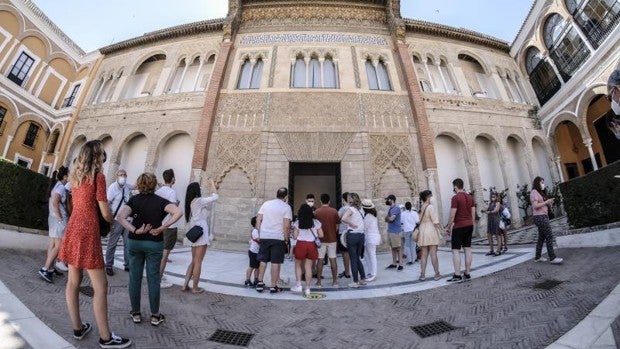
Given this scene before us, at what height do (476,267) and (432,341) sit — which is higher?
(476,267)

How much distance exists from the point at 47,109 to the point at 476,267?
2158 cm

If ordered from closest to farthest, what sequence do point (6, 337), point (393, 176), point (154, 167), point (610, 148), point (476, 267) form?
point (6, 337), point (476, 267), point (393, 176), point (154, 167), point (610, 148)

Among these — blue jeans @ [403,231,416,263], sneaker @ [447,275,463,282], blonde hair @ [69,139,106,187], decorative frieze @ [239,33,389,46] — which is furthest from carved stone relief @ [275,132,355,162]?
blonde hair @ [69,139,106,187]

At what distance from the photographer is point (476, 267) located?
19.2 ft

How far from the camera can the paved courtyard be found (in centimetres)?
287

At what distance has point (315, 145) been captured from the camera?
1151cm

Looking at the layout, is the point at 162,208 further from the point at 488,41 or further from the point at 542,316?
the point at 488,41

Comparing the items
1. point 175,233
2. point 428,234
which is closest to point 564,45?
point 428,234

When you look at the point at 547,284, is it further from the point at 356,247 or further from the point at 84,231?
the point at 84,231

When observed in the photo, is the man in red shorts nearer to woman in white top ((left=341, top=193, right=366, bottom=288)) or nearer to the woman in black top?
woman in white top ((left=341, top=193, right=366, bottom=288))

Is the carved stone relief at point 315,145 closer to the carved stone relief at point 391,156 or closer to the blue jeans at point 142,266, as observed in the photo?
the carved stone relief at point 391,156

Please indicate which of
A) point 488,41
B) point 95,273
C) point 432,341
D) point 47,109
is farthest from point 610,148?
point 47,109

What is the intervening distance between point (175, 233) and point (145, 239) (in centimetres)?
175

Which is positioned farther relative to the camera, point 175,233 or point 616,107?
point 175,233
